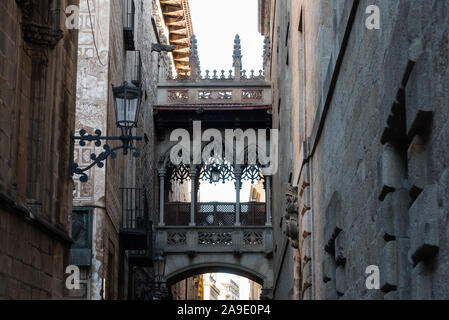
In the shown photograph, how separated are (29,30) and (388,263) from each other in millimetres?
5742

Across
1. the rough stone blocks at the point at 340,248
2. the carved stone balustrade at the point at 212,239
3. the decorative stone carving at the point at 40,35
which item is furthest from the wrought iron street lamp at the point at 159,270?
the rough stone blocks at the point at 340,248

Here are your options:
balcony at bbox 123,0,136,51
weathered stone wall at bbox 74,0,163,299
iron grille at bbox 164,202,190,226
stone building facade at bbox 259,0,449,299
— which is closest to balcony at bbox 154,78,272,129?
iron grille at bbox 164,202,190,226

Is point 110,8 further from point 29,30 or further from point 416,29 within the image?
point 416,29

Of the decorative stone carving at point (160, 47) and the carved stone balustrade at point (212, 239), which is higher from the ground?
the decorative stone carving at point (160, 47)

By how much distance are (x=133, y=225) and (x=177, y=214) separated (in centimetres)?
759

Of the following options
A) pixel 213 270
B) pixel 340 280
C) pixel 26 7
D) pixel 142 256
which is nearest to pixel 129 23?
pixel 142 256

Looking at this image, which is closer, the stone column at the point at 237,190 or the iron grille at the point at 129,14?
the iron grille at the point at 129,14

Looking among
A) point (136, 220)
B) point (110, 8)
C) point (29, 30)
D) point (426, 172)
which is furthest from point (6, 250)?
point (136, 220)

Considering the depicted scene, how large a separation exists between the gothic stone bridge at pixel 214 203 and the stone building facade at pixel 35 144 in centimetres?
1629

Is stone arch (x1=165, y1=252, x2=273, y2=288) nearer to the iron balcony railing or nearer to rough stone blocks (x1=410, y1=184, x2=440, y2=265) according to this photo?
the iron balcony railing

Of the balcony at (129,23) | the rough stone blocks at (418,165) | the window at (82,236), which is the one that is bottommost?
the rough stone blocks at (418,165)

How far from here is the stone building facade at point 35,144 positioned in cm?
830

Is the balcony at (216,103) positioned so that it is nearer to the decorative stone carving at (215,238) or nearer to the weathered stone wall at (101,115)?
the decorative stone carving at (215,238)

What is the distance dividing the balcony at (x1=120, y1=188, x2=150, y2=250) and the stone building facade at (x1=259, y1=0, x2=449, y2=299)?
22.8ft
